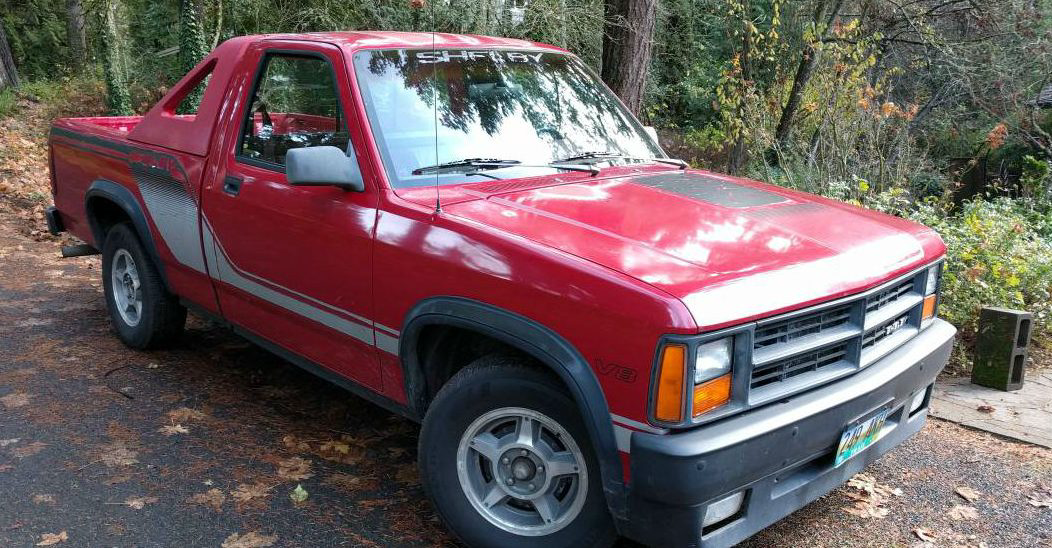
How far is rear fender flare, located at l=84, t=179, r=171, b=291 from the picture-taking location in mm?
4883

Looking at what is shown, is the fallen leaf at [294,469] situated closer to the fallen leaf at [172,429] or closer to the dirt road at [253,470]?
the dirt road at [253,470]

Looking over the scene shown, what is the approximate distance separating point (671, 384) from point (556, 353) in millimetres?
396

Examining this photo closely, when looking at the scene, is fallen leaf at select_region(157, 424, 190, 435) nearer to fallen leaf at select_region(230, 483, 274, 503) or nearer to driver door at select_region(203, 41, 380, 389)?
driver door at select_region(203, 41, 380, 389)

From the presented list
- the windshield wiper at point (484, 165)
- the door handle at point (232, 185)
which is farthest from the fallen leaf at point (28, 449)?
the windshield wiper at point (484, 165)

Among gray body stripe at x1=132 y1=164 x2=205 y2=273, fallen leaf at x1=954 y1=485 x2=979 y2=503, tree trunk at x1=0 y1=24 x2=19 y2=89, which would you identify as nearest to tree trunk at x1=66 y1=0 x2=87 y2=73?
tree trunk at x1=0 y1=24 x2=19 y2=89

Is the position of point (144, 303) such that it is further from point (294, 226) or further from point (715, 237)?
point (715, 237)

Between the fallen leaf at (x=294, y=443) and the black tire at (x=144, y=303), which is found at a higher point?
the black tire at (x=144, y=303)

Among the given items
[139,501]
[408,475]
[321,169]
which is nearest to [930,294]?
[408,475]

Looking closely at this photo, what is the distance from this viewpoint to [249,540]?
3.35m

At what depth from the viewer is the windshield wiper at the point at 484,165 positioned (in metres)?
3.56

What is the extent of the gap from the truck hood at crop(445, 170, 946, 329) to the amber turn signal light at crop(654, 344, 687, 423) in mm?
124

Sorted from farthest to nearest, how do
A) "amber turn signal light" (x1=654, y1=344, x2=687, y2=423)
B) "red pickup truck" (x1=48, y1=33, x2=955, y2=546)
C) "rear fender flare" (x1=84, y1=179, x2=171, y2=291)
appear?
"rear fender flare" (x1=84, y1=179, x2=171, y2=291) < "red pickup truck" (x1=48, y1=33, x2=955, y2=546) < "amber turn signal light" (x1=654, y1=344, x2=687, y2=423)

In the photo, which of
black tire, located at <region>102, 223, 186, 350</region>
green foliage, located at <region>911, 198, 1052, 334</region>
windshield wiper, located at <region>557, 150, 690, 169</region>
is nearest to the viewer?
windshield wiper, located at <region>557, 150, 690, 169</region>

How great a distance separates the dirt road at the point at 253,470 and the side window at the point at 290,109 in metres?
1.42
